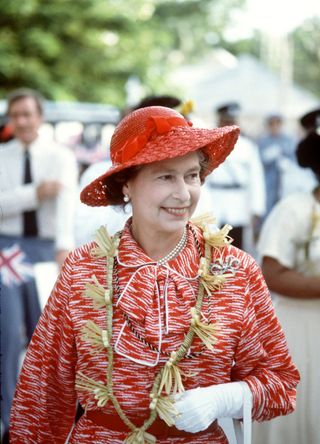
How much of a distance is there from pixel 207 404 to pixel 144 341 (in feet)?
0.87

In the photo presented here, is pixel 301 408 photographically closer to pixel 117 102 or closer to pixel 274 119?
pixel 274 119

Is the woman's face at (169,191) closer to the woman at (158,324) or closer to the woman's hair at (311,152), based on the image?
the woman at (158,324)

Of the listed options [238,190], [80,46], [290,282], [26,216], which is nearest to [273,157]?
[238,190]

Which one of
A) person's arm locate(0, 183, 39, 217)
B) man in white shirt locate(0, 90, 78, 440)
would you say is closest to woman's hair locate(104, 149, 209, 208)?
man in white shirt locate(0, 90, 78, 440)

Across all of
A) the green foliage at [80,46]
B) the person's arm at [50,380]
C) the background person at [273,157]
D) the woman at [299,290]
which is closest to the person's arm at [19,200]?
the woman at [299,290]

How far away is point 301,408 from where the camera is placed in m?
3.37

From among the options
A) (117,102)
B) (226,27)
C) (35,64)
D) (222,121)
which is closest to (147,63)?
(117,102)

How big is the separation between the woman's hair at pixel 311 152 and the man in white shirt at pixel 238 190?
3488 mm

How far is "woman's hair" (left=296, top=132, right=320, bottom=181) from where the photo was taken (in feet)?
11.8

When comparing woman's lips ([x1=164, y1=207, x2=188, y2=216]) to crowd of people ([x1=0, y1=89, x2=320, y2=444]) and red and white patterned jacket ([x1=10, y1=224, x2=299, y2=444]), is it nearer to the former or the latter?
crowd of people ([x1=0, y1=89, x2=320, y2=444])

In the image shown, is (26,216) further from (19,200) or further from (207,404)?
(207,404)

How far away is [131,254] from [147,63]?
19.9 m

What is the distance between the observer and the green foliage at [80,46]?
18.9m

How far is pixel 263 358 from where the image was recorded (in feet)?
7.84
